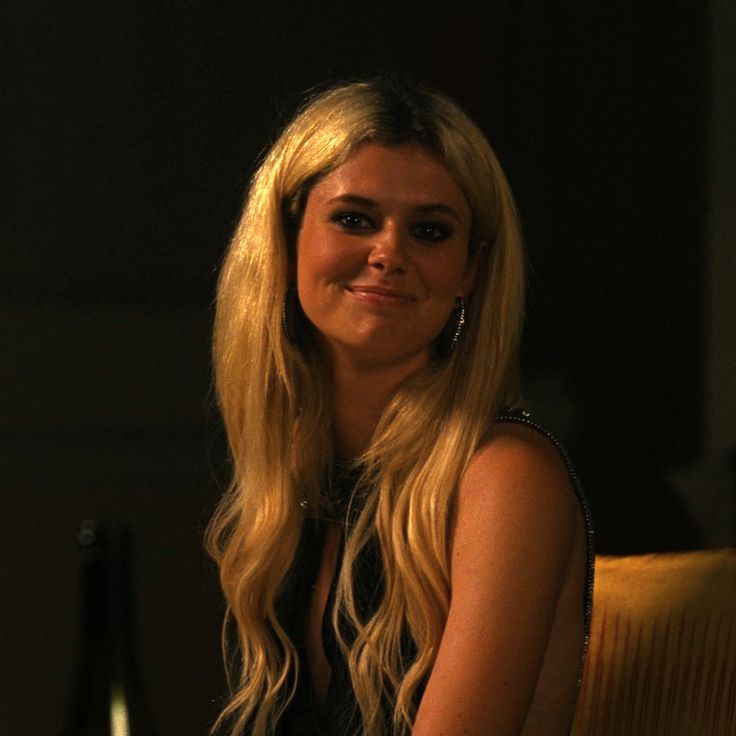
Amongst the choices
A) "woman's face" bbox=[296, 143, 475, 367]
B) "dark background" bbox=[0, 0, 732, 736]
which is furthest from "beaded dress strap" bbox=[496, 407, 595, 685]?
"dark background" bbox=[0, 0, 732, 736]

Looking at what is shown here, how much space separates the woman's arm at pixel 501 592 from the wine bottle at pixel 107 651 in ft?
1.85

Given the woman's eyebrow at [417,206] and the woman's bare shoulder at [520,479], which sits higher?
the woman's eyebrow at [417,206]

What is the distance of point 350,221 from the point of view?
4.55ft

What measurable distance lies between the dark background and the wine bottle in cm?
2

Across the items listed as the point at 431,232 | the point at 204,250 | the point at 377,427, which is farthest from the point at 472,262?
the point at 204,250

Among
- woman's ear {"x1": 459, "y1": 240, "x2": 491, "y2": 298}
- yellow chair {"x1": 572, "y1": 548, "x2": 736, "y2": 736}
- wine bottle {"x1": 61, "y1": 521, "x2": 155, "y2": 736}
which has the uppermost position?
woman's ear {"x1": 459, "y1": 240, "x2": 491, "y2": 298}

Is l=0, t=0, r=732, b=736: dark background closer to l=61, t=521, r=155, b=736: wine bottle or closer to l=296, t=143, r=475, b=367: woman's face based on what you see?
l=61, t=521, r=155, b=736: wine bottle

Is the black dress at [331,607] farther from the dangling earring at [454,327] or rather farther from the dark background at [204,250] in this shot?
the dark background at [204,250]

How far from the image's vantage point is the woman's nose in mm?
1358

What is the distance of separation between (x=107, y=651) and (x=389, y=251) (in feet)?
2.58

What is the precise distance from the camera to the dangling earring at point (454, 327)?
1.43 metres

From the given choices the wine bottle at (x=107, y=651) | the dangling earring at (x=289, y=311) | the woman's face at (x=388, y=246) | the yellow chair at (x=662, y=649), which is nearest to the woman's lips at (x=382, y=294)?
the woman's face at (x=388, y=246)

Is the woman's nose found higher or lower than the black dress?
higher

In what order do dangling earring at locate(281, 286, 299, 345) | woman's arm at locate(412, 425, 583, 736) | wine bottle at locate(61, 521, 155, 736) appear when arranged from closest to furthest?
woman's arm at locate(412, 425, 583, 736) < dangling earring at locate(281, 286, 299, 345) < wine bottle at locate(61, 521, 155, 736)
